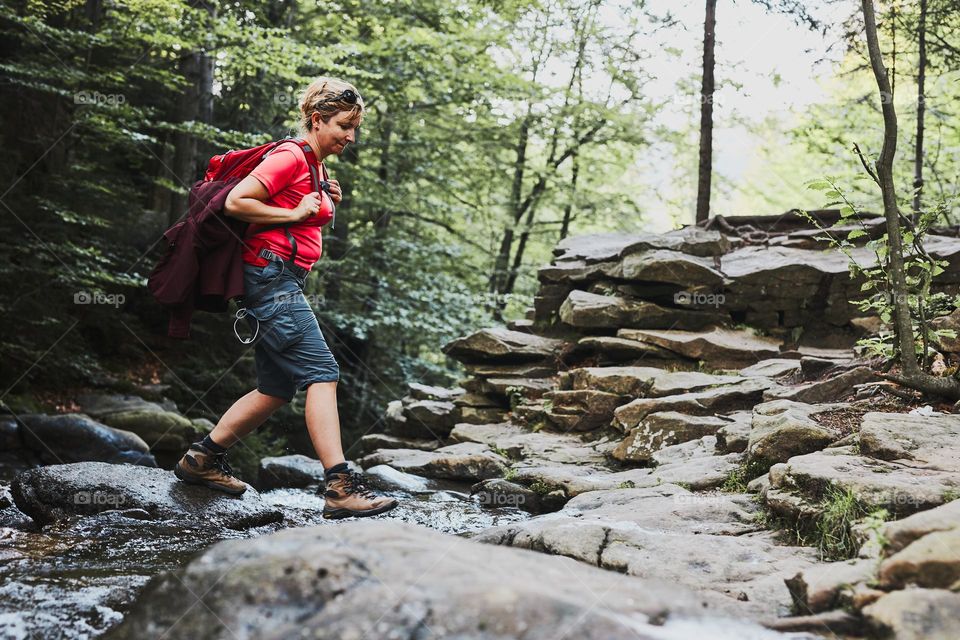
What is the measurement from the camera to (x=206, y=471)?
4.86 meters

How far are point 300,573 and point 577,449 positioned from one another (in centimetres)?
601

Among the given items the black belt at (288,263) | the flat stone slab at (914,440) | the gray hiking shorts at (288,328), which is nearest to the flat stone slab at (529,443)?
the flat stone slab at (914,440)

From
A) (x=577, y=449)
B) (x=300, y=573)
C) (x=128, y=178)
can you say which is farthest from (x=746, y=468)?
(x=128, y=178)

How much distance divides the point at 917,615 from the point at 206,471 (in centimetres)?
409

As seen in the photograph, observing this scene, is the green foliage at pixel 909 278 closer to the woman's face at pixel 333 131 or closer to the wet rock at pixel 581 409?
the wet rock at pixel 581 409

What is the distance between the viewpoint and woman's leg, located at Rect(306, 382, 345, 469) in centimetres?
428

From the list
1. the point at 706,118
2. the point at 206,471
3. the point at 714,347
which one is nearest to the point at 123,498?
the point at 206,471

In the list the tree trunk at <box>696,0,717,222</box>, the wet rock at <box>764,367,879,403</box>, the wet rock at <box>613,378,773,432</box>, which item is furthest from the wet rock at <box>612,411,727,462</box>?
the tree trunk at <box>696,0,717,222</box>

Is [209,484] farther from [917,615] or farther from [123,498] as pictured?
[917,615]

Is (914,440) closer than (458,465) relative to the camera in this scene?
Yes

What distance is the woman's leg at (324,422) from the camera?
4.28 metres

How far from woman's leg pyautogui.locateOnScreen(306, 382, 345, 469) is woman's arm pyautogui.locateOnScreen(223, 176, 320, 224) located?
1.00 meters

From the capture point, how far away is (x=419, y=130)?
18000mm

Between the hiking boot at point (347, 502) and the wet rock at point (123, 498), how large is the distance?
30.3 inches
